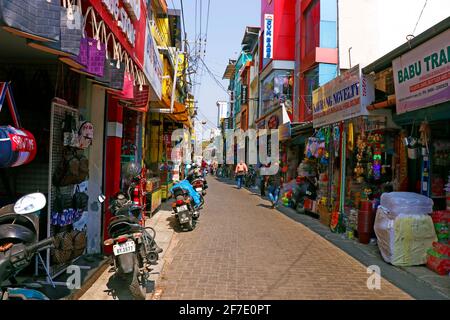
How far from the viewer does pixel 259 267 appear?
6422 millimetres

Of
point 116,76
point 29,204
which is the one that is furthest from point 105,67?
point 29,204

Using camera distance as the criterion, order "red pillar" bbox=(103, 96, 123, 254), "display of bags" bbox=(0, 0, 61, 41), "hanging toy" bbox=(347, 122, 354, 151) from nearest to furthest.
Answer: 1. "display of bags" bbox=(0, 0, 61, 41)
2. "red pillar" bbox=(103, 96, 123, 254)
3. "hanging toy" bbox=(347, 122, 354, 151)

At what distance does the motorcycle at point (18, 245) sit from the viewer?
313 cm

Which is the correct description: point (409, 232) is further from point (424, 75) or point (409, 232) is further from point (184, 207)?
point (184, 207)

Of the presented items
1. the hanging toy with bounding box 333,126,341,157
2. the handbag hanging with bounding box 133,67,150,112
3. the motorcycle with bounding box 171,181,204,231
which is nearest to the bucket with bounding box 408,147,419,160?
the hanging toy with bounding box 333,126,341,157

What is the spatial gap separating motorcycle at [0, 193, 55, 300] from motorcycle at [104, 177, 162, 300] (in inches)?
48.1

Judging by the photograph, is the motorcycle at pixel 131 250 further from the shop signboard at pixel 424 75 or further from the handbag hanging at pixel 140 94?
the shop signboard at pixel 424 75

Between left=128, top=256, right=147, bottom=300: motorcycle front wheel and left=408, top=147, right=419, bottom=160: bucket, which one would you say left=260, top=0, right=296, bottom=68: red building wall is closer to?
left=408, top=147, right=419, bottom=160: bucket

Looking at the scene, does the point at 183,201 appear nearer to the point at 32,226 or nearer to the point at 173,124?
the point at 32,226

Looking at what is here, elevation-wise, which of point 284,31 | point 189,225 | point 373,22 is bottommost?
point 189,225

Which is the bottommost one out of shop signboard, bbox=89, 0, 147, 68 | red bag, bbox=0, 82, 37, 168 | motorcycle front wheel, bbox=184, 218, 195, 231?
motorcycle front wheel, bbox=184, 218, 195, 231

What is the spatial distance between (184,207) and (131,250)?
4846 millimetres

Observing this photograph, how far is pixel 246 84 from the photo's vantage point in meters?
37.0

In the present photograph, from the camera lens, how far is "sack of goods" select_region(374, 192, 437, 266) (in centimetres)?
662
